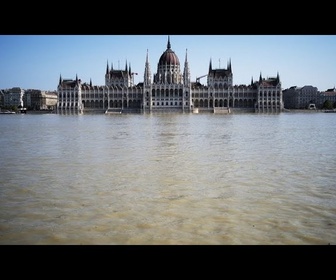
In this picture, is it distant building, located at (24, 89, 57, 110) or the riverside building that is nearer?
the riverside building

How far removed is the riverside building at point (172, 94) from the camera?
110 metres

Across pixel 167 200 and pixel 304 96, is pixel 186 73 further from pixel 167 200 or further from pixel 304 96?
pixel 167 200

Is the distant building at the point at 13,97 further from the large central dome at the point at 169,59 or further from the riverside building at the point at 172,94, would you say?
the large central dome at the point at 169,59

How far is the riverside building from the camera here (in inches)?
4333

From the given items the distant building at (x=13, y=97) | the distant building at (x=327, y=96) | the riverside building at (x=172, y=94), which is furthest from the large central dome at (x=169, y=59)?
the distant building at (x=13, y=97)

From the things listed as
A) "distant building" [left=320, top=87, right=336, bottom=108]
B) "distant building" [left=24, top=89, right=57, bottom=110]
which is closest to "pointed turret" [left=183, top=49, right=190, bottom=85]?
"distant building" [left=320, top=87, right=336, bottom=108]

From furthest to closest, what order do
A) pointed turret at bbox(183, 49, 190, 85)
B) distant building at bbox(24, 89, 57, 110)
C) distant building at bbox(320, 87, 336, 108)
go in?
distant building at bbox(24, 89, 57, 110)
distant building at bbox(320, 87, 336, 108)
pointed turret at bbox(183, 49, 190, 85)

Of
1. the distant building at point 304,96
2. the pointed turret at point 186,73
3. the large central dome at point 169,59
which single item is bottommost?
the distant building at point 304,96

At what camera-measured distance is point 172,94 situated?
111438 mm

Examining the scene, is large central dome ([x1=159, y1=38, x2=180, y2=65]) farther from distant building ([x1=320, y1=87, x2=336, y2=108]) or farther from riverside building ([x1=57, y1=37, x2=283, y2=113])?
distant building ([x1=320, y1=87, x2=336, y2=108])
